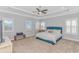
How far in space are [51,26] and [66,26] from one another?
788mm

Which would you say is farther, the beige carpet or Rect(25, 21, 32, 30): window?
Rect(25, 21, 32, 30): window

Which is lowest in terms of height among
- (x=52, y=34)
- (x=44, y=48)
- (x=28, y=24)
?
(x=44, y=48)

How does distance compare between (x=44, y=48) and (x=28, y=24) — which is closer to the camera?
(x=44, y=48)

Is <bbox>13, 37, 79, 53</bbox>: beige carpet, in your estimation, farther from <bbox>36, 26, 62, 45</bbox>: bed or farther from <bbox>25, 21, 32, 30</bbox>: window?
<bbox>25, 21, 32, 30</bbox>: window

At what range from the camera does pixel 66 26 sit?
354 cm

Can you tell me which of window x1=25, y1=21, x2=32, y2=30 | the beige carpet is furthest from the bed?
window x1=25, y1=21, x2=32, y2=30

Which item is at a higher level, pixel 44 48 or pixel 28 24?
pixel 28 24

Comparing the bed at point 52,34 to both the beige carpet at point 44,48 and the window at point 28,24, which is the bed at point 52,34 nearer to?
the beige carpet at point 44,48

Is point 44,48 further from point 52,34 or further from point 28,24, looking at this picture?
point 28,24

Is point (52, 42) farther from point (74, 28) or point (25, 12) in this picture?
point (25, 12)

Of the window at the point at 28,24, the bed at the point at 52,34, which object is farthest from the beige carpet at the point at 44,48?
the window at the point at 28,24

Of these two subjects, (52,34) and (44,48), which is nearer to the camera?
(44,48)

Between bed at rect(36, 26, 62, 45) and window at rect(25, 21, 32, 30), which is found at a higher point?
window at rect(25, 21, 32, 30)

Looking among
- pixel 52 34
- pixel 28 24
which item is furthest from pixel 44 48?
pixel 28 24
